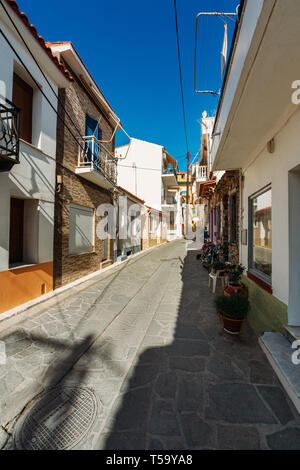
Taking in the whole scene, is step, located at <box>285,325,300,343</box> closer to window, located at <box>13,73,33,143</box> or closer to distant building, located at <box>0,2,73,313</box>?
distant building, located at <box>0,2,73,313</box>

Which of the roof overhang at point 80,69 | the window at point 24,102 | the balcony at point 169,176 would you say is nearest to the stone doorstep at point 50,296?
the window at point 24,102

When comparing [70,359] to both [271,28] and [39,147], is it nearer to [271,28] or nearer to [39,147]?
[271,28]

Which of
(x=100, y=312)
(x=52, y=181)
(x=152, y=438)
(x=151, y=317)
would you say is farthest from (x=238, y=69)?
(x=52, y=181)

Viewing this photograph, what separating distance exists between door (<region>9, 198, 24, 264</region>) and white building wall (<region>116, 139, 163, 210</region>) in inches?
→ 621

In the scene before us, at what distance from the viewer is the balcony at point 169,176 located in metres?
21.9

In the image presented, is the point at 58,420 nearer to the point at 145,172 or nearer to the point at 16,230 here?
the point at 16,230

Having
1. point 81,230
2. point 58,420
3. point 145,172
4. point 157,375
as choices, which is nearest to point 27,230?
point 81,230

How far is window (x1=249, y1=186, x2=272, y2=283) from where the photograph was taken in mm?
3981

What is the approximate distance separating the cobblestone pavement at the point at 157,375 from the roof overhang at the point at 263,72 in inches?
142

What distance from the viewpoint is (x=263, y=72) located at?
2336 mm

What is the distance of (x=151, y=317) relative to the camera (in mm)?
4410

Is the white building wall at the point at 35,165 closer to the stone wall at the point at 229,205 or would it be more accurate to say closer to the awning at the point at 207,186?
the stone wall at the point at 229,205

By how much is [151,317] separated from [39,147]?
541 centimetres
